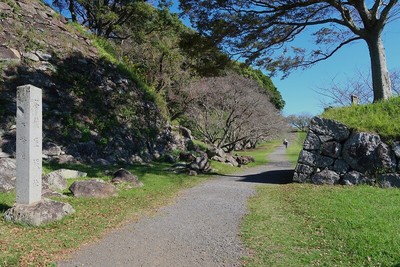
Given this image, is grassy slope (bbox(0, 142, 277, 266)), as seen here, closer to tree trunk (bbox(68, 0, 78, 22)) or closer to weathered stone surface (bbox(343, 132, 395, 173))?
weathered stone surface (bbox(343, 132, 395, 173))

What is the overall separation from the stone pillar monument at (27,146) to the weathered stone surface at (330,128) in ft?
28.2

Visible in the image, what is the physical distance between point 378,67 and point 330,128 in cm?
314

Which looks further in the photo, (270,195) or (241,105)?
(241,105)

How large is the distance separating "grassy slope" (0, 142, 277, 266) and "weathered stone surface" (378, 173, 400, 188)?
6035 mm

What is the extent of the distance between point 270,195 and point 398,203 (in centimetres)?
298

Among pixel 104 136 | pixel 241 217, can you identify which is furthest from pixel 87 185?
pixel 104 136

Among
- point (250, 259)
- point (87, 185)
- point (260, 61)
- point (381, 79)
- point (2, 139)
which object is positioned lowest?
point (250, 259)

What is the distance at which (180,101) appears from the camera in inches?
994

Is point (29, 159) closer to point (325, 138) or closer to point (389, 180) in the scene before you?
point (325, 138)

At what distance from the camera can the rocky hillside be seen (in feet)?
40.7

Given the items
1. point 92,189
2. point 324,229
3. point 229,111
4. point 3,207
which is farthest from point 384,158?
point 229,111

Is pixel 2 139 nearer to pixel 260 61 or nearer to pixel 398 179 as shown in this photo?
pixel 260 61

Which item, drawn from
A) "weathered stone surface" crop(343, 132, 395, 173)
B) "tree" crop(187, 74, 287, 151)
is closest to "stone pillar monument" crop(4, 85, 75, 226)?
"weathered stone surface" crop(343, 132, 395, 173)

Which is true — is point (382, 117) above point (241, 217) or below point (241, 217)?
above
